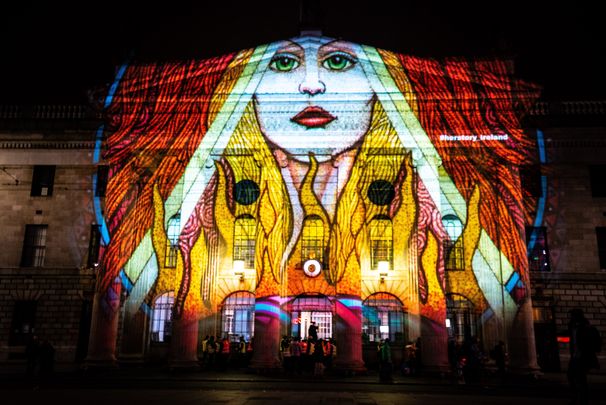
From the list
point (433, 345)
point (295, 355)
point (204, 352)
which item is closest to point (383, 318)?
point (433, 345)

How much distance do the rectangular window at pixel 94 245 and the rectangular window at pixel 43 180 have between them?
3.61m

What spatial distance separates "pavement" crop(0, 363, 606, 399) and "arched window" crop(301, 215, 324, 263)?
647 centimetres

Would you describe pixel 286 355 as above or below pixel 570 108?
below

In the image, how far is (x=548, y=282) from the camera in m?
28.5

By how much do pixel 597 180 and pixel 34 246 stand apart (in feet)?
106

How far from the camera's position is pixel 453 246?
29484 millimetres

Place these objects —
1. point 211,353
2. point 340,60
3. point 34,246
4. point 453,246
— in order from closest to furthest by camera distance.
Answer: point 211,353 < point 340,60 < point 453,246 < point 34,246

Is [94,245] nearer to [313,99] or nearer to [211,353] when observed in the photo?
[211,353]

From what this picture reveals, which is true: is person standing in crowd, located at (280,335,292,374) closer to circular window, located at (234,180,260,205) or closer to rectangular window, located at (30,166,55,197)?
circular window, located at (234,180,260,205)

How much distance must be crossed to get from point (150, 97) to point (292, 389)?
1815cm

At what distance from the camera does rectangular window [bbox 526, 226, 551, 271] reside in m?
29.0

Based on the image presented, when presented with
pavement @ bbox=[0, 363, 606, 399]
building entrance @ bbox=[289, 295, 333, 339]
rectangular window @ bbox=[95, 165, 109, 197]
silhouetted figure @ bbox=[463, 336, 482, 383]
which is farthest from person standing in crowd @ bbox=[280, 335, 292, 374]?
rectangular window @ bbox=[95, 165, 109, 197]

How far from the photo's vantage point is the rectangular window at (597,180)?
29312 millimetres

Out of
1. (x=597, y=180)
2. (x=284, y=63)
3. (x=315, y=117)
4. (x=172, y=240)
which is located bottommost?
(x=172, y=240)
